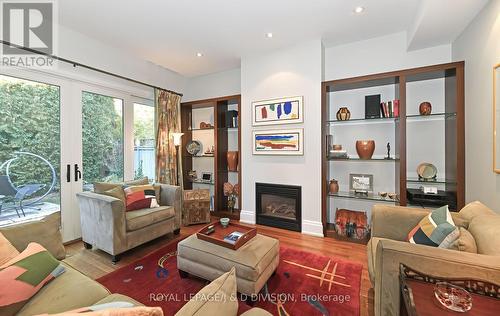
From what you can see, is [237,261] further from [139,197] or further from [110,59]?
[110,59]

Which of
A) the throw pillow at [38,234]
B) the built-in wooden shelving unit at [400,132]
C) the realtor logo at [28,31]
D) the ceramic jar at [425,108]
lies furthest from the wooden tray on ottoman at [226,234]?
the realtor logo at [28,31]

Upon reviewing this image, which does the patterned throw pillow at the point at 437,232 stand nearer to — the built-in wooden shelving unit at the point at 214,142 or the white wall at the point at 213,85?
the built-in wooden shelving unit at the point at 214,142

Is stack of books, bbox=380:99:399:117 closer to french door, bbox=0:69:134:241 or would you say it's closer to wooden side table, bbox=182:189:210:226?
wooden side table, bbox=182:189:210:226

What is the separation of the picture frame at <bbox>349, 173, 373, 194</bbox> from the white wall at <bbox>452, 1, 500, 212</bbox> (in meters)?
1.01

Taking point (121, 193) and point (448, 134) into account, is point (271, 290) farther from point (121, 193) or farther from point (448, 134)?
point (448, 134)

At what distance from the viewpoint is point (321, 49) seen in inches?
124

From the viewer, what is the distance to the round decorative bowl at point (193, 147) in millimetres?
4504

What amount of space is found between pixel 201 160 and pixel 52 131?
243 centimetres

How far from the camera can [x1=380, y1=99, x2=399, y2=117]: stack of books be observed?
2.84 metres

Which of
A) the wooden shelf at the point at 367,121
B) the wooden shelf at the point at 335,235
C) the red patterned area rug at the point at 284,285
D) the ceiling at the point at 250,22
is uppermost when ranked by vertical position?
the ceiling at the point at 250,22

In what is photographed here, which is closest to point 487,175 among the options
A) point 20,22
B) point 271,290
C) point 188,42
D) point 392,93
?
point 392,93

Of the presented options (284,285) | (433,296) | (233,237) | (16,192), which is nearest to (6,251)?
(233,237)

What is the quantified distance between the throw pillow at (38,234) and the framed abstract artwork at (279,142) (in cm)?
263

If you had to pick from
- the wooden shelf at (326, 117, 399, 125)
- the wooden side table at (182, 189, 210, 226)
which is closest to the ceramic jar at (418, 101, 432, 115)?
the wooden shelf at (326, 117, 399, 125)
